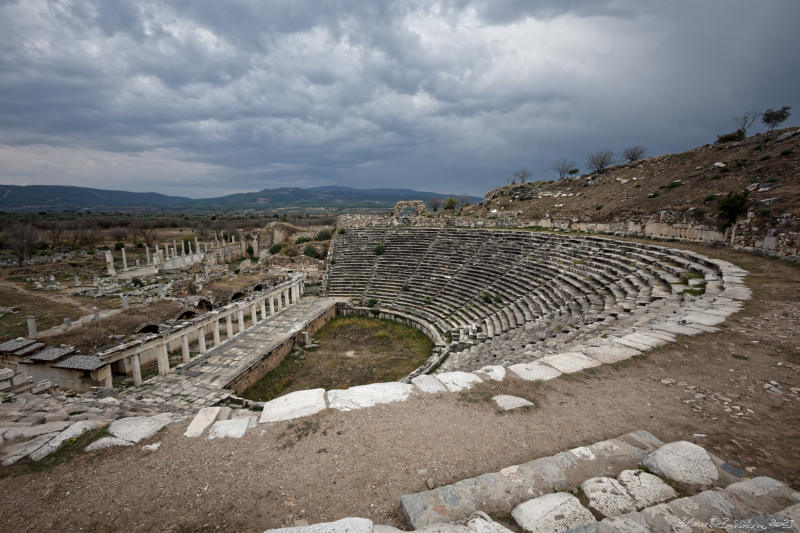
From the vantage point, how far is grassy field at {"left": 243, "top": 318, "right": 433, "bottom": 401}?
1203 cm

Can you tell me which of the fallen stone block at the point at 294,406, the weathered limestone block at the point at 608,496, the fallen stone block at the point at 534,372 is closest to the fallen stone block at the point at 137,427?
the fallen stone block at the point at 294,406

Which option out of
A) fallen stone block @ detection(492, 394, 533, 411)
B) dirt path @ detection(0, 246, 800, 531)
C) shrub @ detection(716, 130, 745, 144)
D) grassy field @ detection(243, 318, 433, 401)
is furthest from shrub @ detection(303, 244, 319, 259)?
shrub @ detection(716, 130, 745, 144)

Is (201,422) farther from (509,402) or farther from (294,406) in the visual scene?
(509,402)

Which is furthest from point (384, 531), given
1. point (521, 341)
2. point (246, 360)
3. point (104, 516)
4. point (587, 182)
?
point (587, 182)

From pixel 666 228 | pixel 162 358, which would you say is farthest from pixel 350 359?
pixel 666 228

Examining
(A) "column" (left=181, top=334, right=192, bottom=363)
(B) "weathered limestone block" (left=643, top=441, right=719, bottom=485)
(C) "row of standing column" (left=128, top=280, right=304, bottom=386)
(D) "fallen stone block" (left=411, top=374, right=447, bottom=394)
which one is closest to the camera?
(B) "weathered limestone block" (left=643, top=441, right=719, bottom=485)

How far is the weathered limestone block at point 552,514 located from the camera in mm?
2547

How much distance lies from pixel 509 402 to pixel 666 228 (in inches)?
748

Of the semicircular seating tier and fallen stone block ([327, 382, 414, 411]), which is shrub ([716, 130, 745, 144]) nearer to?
the semicircular seating tier

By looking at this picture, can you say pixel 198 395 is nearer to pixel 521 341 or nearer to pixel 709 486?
pixel 521 341

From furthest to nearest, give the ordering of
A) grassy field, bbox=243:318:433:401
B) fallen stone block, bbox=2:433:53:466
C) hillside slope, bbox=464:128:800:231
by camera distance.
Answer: hillside slope, bbox=464:128:800:231
grassy field, bbox=243:318:433:401
fallen stone block, bbox=2:433:53:466

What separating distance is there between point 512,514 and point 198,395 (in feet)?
34.8

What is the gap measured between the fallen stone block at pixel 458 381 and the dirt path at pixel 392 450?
A: 0.68 ft

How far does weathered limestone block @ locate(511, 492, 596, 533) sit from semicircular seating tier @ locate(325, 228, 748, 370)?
4417mm
